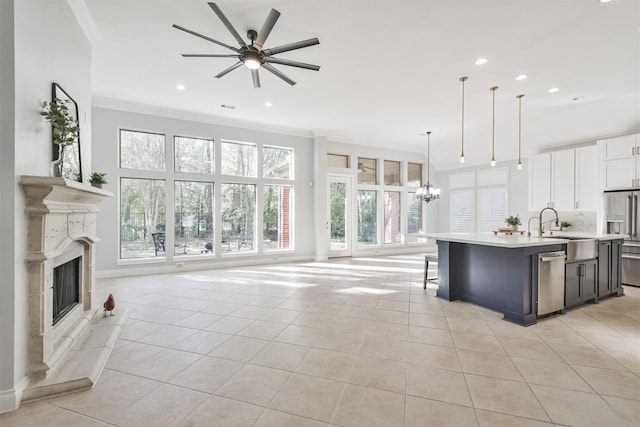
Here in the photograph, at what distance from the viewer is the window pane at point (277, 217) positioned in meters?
7.12

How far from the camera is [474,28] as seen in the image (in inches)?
128

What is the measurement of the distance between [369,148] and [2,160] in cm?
766

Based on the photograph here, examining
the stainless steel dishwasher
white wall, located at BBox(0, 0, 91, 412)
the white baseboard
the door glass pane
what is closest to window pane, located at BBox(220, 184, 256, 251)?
the door glass pane

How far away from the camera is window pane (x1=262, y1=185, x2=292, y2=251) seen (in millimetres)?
7125

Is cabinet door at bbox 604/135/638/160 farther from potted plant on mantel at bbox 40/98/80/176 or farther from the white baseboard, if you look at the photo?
the white baseboard

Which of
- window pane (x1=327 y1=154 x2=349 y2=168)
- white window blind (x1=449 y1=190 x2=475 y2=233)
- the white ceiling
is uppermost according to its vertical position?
the white ceiling

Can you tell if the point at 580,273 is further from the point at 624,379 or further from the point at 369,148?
the point at 369,148

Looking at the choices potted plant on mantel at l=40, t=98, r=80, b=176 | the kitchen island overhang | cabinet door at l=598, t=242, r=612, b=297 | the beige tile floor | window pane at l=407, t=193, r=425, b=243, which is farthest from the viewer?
window pane at l=407, t=193, r=425, b=243

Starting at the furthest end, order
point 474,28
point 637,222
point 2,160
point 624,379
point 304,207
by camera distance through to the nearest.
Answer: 1. point 304,207
2. point 637,222
3. point 474,28
4. point 624,379
5. point 2,160

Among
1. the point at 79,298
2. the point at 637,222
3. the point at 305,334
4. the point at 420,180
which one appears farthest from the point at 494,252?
the point at 420,180

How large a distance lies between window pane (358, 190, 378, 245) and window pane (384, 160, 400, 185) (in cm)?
67

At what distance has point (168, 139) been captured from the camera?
236 inches

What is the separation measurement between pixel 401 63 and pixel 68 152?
407 centimetres

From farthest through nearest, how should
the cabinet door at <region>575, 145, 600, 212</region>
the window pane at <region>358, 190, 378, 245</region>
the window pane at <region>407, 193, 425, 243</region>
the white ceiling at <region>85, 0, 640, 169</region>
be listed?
1. the window pane at <region>407, 193, 425, 243</region>
2. the window pane at <region>358, 190, 378, 245</region>
3. the cabinet door at <region>575, 145, 600, 212</region>
4. the white ceiling at <region>85, 0, 640, 169</region>
